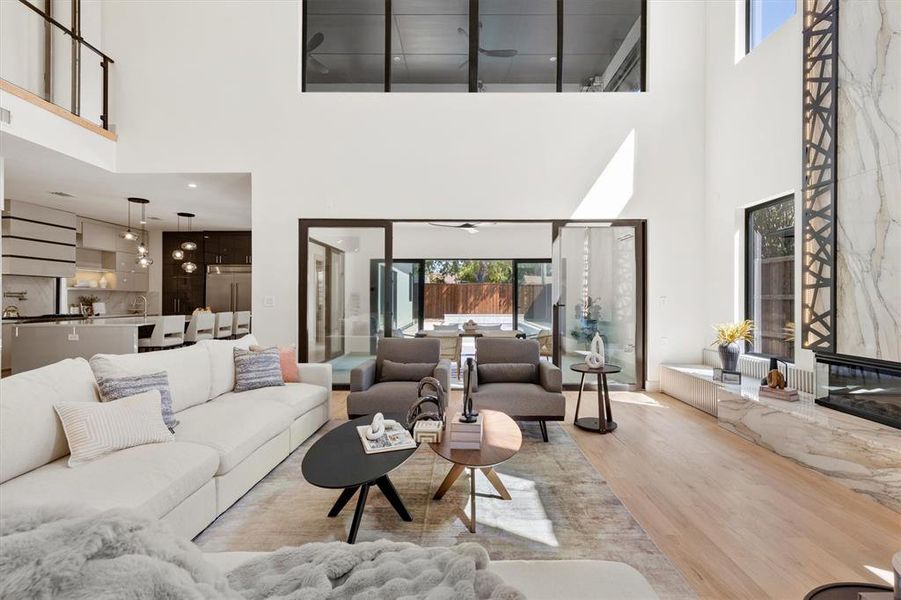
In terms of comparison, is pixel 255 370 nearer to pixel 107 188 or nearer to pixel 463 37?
pixel 107 188

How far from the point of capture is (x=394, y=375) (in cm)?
427

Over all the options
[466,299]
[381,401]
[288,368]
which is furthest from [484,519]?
[466,299]

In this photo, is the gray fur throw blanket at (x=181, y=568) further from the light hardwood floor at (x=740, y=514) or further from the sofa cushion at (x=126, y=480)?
the light hardwood floor at (x=740, y=514)

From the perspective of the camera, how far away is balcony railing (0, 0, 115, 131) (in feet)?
16.2

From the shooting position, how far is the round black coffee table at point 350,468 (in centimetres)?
208

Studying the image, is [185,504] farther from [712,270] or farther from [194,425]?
[712,270]

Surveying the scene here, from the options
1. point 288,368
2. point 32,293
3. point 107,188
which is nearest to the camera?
point 288,368

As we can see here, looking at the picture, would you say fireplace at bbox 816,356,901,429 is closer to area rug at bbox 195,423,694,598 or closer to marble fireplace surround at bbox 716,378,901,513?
marble fireplace surround at bbox 716,378,901,513

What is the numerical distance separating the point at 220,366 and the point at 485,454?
7.88 ft

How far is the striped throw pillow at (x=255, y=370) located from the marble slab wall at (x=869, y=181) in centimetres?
462

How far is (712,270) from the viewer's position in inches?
215

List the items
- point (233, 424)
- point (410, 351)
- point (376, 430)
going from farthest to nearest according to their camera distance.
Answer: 1. point (410, 351)
2. point (233, 424)
3. point (376, 430)

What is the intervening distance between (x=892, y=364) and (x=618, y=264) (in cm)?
295

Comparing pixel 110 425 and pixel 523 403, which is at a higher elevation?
pixel 110 425
